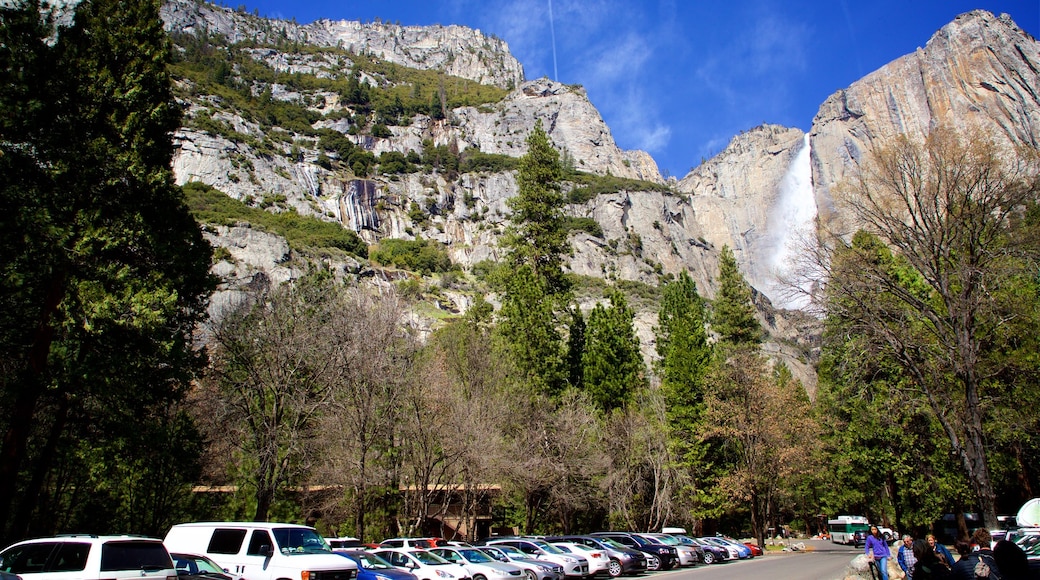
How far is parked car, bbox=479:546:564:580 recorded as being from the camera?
17.7 m

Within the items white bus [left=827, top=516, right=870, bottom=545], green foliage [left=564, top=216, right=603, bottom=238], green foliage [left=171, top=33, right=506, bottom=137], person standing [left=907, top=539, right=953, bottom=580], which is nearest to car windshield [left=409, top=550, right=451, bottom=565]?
person standing [left=907, top=539, right=953, bottom=580]

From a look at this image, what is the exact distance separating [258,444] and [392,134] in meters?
133

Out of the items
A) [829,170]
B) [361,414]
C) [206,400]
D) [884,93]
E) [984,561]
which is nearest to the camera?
[984,561]

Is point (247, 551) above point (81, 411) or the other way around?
the other way around

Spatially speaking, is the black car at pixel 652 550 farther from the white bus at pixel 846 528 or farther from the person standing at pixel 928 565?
the white bus at pixel 846 528

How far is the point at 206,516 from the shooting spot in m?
28.4

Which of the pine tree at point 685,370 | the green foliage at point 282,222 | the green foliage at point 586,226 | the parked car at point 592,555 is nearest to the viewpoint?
the parked car at point 592,555

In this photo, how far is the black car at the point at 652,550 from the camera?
81.1 feet

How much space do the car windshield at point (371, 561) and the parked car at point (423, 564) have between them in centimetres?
27

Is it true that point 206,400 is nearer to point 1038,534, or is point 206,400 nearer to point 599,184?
point 1038,534

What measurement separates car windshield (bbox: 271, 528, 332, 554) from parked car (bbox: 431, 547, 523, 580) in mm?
4432

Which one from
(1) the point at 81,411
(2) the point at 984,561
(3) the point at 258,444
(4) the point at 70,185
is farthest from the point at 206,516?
(2) the point at 984,561

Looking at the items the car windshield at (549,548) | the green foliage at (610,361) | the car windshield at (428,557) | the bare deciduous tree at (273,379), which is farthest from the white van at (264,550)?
the green foliage at (610,361)

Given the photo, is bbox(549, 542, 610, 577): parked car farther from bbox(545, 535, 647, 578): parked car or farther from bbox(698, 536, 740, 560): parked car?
bbox(698, 536, 740, 560): parked car
